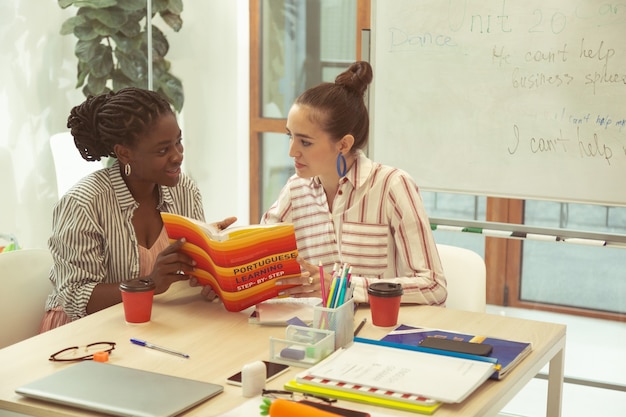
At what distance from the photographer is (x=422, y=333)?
5.87 feet

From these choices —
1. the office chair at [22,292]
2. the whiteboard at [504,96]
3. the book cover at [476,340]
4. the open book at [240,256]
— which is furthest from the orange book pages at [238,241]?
the whiteboard at [504,96]

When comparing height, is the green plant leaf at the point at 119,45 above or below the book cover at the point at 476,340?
above

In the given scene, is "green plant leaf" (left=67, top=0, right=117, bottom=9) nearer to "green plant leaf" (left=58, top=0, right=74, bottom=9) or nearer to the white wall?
"green plant leaf" (left=58, top=0, right=74, bottom=9)

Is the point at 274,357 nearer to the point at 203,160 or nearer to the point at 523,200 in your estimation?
the point at 523,200

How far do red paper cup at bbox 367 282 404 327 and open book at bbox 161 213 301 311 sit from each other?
9.2 inches

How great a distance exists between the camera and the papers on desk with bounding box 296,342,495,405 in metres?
1.45

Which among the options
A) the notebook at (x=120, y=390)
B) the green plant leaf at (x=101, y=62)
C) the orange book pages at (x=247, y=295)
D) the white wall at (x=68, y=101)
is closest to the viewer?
A: the notebook at (x=120, y=390)

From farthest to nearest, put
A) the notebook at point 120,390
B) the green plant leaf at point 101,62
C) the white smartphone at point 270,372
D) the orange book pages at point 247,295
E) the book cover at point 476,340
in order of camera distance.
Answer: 1. the green plant leaf at point 101,62
2. the orange book pages at point 247,295
3. the book cover at point 476,340
4. the white smartphone at point 270,372
5. the notebook at point 120,390

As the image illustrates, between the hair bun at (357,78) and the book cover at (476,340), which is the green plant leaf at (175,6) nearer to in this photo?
the hair bun at (357,78)

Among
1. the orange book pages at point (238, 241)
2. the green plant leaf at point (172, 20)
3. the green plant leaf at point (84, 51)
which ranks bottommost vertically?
the orange book pages at point (238, 241)

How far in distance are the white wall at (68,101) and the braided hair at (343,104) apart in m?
1.70

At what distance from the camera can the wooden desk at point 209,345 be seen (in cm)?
148

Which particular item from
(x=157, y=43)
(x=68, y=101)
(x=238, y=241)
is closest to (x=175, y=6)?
(x=157, y=43)

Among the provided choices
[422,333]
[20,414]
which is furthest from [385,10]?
[20,414]
